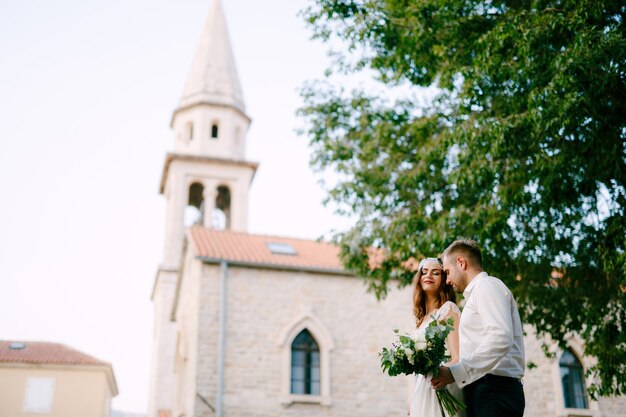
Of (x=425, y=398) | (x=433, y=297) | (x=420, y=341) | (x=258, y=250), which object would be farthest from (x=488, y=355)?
(x=258, y=250)

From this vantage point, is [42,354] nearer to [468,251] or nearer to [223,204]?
[223,204]

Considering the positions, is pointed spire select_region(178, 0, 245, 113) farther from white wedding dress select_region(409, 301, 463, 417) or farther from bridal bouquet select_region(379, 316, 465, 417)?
bridal bouquet select_region(379, 316, 465, 417)

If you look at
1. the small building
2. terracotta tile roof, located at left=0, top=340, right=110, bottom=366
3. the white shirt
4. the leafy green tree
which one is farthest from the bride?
terracotta tile roof, located at left=0, top=340, right=110, bottom=366

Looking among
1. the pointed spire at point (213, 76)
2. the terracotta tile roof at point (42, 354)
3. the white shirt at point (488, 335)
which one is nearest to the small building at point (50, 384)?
the terracotta tile roof at point (42, 354)

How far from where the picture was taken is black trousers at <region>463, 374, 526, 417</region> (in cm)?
392

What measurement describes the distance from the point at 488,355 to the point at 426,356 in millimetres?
355

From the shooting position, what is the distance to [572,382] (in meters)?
20.4

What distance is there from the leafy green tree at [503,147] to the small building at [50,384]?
2324 centimetres

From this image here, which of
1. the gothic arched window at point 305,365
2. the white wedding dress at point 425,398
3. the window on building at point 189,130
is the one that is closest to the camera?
the white wedding dress at point 425,398

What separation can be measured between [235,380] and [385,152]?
8.75m

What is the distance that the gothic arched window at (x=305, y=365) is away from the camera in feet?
62.2

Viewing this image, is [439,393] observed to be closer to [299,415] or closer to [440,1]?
[440,1]

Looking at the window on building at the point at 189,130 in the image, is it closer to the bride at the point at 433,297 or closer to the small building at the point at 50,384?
the small building at the point at 50,384

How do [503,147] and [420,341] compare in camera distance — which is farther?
[503,147]
